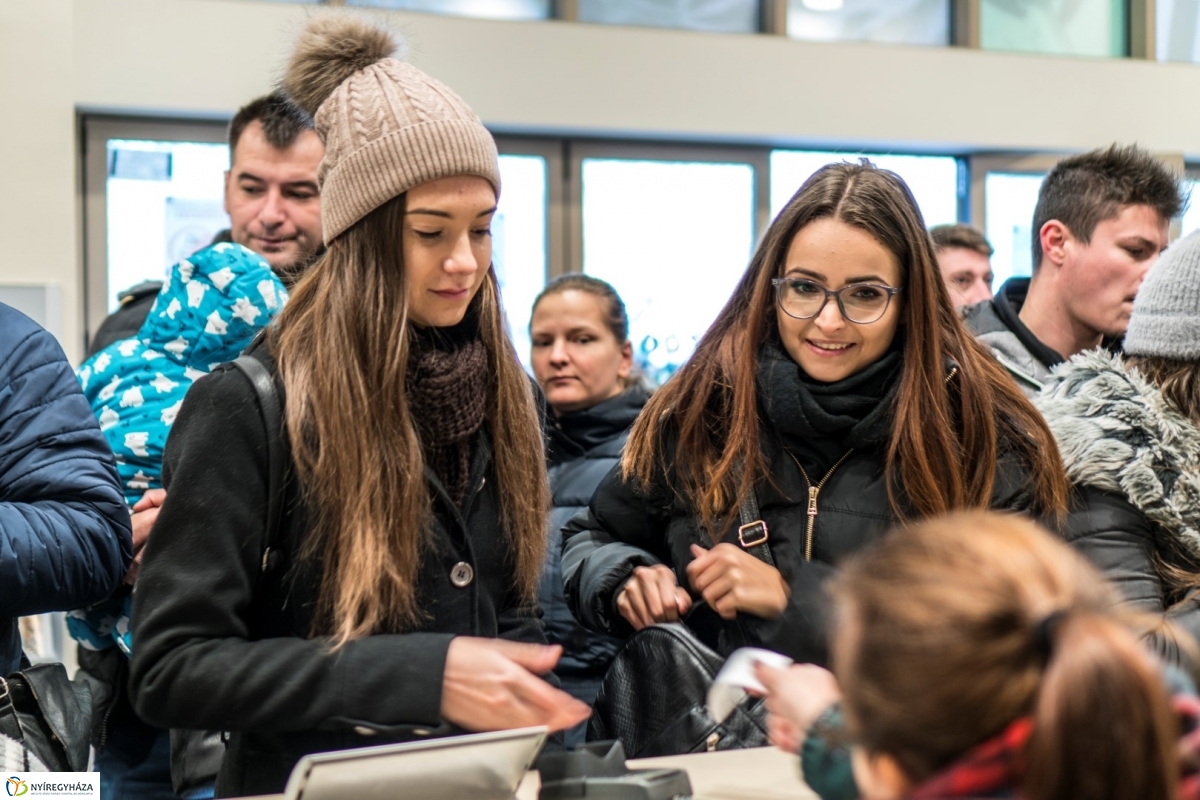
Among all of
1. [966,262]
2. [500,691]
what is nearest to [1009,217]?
[966,262]

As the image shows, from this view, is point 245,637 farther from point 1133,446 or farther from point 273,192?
point 273,192

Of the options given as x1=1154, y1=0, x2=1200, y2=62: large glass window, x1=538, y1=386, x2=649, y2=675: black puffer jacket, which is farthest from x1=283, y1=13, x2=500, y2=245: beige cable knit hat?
x1=1154, y1=0, x2=1200, y2=62: large glass window

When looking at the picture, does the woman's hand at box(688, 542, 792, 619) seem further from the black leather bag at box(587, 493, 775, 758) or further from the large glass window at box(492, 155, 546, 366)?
the large glass window at box(492, 155, 546, 366)

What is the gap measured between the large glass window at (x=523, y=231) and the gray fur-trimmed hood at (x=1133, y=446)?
14.0 ft

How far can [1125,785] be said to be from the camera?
788mm

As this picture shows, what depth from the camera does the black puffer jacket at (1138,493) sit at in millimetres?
1856

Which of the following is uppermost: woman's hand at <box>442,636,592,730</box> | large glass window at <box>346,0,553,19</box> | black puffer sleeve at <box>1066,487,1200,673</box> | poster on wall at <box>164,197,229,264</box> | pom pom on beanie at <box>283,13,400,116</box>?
large glass window at <box>346,0,553,19</box>

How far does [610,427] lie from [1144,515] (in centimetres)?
162

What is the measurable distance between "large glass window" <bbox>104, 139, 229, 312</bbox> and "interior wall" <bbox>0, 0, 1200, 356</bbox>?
0.20 m

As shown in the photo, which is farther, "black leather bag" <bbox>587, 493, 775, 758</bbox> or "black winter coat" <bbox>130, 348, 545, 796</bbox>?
"black leather bag" <bbox>587, 493, 775, 758</bbox>

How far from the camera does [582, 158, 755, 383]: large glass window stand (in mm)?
6230

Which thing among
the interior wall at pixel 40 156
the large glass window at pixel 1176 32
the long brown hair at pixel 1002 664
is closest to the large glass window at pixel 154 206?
the interior wall at pixel 40 156

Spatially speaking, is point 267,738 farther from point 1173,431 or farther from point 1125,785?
point 1173,431

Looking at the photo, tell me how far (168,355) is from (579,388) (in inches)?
57.8
